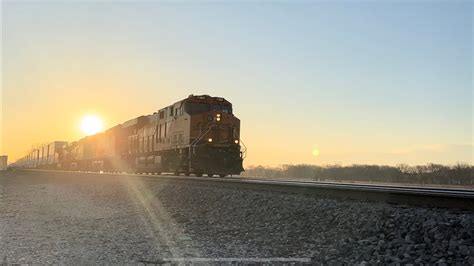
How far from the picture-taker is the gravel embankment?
21.9 feet

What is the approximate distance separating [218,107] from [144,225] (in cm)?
1442

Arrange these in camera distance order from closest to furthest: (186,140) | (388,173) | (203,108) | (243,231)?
(243,231) < (186,140) < (203,108) < (388,173)

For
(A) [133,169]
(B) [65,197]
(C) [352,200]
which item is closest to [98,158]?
(A) [133,169]

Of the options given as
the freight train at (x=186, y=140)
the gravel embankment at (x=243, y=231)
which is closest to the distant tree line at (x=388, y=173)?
the freight train at (x=186, y=140)

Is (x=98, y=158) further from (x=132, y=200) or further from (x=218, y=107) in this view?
(x=132, y=200)

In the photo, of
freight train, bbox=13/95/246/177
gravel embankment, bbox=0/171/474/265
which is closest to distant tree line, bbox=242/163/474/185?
freight train, bbox=13/95/246/177

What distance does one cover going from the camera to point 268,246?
816cm

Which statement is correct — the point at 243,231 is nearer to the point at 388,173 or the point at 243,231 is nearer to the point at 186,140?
the point at 186,140

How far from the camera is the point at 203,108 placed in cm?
2458

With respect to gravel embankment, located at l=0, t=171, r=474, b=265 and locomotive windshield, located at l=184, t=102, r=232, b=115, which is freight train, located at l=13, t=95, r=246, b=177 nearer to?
locomotive windshield, located at l=184, t=102, r=232, b=115

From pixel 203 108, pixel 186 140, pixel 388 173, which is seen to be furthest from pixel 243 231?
pixel 388 173

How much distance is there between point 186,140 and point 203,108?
228 centimetres

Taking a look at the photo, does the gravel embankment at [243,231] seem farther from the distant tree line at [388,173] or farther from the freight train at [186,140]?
the distant tree line at [388,173]

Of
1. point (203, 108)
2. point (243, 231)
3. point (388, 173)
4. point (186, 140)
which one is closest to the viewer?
point (243, 231)
